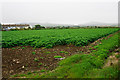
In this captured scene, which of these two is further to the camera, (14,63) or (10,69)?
(14,63)

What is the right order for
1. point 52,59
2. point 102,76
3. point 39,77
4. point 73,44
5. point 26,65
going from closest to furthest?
point 102,76
point 39,77
point 26,65
point 52,59
point 73,44

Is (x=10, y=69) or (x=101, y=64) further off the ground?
(x=101, y=64)

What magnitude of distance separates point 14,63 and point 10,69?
2.86 feet

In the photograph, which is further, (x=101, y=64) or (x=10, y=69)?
(x=10, y=69)

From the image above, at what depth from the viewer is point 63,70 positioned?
18.8ft

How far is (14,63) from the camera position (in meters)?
7.68

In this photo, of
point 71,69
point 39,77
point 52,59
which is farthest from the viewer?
point 52,59

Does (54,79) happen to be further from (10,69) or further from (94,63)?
(10,69)

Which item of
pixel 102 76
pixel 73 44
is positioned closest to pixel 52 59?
pixel 102 76

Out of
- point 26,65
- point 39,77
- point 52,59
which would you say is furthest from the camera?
point 52,59

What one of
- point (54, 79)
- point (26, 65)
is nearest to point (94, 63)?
point (54, 79)

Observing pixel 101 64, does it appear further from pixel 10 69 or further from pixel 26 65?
pixel 10 69

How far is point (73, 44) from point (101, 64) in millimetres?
7014

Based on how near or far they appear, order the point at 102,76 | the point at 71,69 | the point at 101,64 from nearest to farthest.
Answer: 1. the point at 102,76
2. the point at 71,69
3. the point at 101,64
